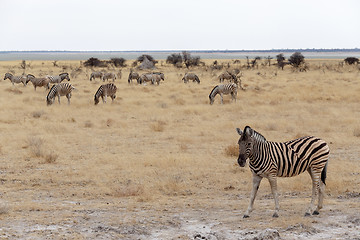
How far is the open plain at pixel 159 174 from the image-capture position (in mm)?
7297

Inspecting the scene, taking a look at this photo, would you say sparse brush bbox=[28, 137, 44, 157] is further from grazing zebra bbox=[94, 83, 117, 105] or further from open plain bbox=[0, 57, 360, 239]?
grazing zebra bbox=[94, 83, 117, 105]

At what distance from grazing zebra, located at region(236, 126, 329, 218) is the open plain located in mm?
545

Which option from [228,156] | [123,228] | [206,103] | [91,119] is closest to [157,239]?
[123,228]

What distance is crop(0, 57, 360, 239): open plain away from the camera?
7.30 meters

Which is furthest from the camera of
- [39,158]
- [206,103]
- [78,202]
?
[206,103]

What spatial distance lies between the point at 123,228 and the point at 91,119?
13.3 m

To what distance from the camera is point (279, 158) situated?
762cm

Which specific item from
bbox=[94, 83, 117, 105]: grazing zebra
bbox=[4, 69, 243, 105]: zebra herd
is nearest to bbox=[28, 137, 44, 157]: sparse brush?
bbox=[4, 69, 243, 105]: zebra herd

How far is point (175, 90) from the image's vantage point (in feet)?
107

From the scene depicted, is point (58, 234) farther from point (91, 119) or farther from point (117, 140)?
point (91, 119)

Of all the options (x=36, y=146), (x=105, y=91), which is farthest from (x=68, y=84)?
(x=36, y=146)

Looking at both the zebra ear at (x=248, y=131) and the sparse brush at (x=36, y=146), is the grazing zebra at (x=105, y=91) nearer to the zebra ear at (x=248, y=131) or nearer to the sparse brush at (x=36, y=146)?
the sparse brush at (x=36, y=146)

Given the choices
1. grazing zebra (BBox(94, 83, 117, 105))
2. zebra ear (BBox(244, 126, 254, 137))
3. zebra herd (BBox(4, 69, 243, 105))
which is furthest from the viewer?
grazing zebra (BBox(94, 83, 117, 105))

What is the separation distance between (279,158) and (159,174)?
13.6ft
